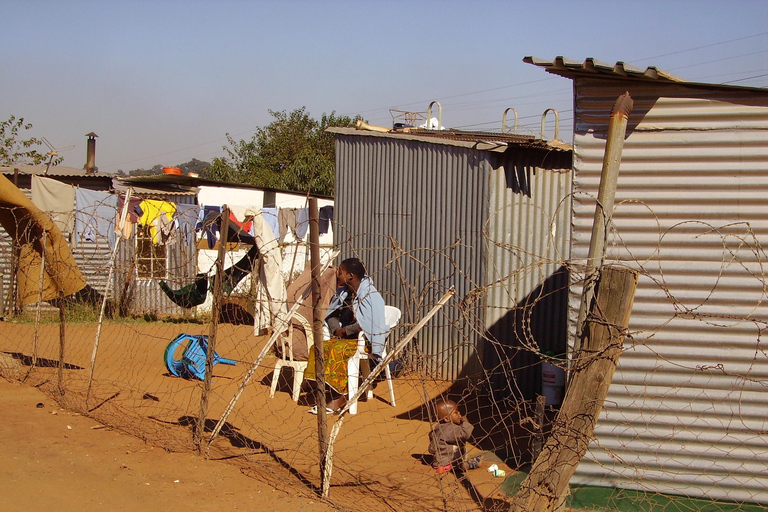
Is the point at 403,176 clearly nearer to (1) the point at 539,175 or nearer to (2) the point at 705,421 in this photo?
(1) the point at 539,175

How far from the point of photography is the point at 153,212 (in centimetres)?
1342

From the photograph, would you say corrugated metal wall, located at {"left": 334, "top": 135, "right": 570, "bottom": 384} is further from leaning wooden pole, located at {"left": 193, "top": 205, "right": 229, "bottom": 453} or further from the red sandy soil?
the red sandy soil

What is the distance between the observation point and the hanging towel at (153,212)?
524 inches

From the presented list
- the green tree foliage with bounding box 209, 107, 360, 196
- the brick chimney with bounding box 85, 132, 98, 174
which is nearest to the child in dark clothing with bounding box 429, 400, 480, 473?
the brick chimney with bounding box 85, 132, 98, 174

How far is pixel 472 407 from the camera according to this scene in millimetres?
7340

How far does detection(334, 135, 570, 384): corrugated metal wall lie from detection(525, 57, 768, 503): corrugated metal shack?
9.61 ft

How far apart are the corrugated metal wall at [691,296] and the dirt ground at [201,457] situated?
3.77 ft

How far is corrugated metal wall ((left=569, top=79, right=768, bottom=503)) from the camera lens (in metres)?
4.33

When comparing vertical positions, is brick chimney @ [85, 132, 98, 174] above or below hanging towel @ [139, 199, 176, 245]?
above

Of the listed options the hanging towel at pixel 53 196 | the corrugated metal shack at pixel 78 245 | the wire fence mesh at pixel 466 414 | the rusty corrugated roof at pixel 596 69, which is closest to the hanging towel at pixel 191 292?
the corrugated metal shack at pixel 78 245

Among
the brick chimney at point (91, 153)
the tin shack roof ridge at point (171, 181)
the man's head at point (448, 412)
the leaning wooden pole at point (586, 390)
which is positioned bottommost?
the man's head at point (448, 412)

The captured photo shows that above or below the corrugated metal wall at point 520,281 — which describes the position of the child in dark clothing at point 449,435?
below

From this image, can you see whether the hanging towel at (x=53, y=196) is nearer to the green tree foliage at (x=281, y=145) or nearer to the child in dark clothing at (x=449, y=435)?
the child in dark clothing at (x=449, y=435)

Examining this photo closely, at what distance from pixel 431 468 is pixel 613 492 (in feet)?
4.75
